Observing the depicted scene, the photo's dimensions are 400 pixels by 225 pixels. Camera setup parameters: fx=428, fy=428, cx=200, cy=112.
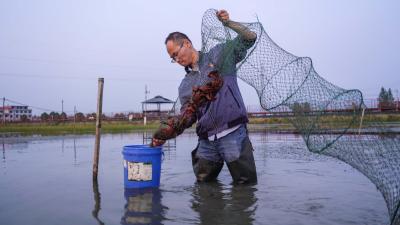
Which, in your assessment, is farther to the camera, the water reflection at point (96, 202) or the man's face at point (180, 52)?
the man's face at point (180, 52)

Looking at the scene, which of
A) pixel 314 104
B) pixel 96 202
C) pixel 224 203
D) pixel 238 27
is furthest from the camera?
pixel 238 27

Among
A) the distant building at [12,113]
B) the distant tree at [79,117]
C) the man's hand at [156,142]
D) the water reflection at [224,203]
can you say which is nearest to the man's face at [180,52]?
the man's hand at [156,142]

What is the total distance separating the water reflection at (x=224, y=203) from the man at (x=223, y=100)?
349 mm

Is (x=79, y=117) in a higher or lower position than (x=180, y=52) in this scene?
lower

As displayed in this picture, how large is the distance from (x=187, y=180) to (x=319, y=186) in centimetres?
207

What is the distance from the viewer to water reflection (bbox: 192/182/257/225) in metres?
4.33

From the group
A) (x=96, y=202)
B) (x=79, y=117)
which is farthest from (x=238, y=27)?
(x=79, y=117)

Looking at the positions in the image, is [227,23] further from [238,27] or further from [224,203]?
[224,203]

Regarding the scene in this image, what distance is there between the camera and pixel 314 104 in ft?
15.2

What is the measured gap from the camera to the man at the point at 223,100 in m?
5.54

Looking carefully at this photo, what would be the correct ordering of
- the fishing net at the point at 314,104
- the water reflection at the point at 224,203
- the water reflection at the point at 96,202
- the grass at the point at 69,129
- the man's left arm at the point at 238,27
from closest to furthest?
1. the fishing net at the point at 314,104
2. the water reflection at the point at 224,203
3. the water reflection at the point at 96,202
4. the man's left arm at the point at 238,27
5. the grass at the point at 69,129

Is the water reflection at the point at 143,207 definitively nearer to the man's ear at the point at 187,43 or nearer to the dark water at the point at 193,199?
the dark water at the point at 193,199

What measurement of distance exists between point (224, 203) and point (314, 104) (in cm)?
154

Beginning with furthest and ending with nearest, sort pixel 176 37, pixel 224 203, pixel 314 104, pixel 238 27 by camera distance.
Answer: pixel 176 37 → pixel 238 27 → pixel 224 203 → pixel 314 104
